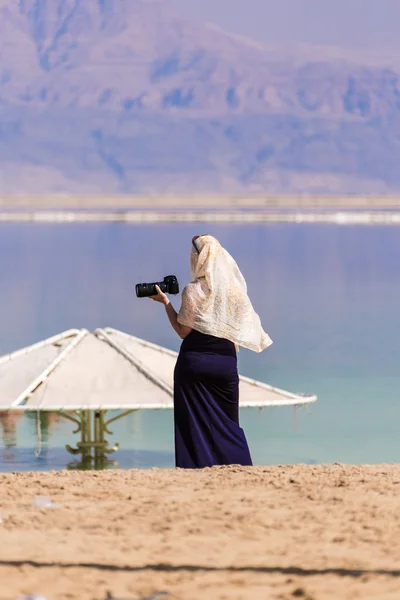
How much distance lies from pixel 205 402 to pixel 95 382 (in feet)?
26.8

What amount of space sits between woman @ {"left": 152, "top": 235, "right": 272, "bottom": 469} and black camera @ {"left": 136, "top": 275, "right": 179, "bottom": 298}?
0.16ft

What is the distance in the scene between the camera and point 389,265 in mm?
71000

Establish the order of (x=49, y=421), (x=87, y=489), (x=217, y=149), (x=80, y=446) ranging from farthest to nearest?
(x=217, y=149) < (x=49, y=421) < (x=80, y=446) < (x=87, y=489)

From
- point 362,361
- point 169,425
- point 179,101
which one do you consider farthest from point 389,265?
point 179,101

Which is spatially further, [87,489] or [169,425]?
[169,425]

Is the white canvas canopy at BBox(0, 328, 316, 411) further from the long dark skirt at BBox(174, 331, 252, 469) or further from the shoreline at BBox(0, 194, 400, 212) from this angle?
the shoreline at BBox(0, 194, 400, 212)

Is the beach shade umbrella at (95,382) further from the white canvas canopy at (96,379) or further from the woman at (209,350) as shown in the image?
the woman at (209,350)

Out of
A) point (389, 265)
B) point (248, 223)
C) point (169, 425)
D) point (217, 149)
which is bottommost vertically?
point (169, 425)

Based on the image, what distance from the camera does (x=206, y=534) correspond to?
16.9ft

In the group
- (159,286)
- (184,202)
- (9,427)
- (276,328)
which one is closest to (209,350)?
(159,286)

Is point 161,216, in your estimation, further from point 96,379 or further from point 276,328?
point 96,379

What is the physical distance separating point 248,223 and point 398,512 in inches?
5704

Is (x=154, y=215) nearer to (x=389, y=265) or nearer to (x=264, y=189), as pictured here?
(x=264, y=189)

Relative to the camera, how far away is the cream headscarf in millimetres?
6402
